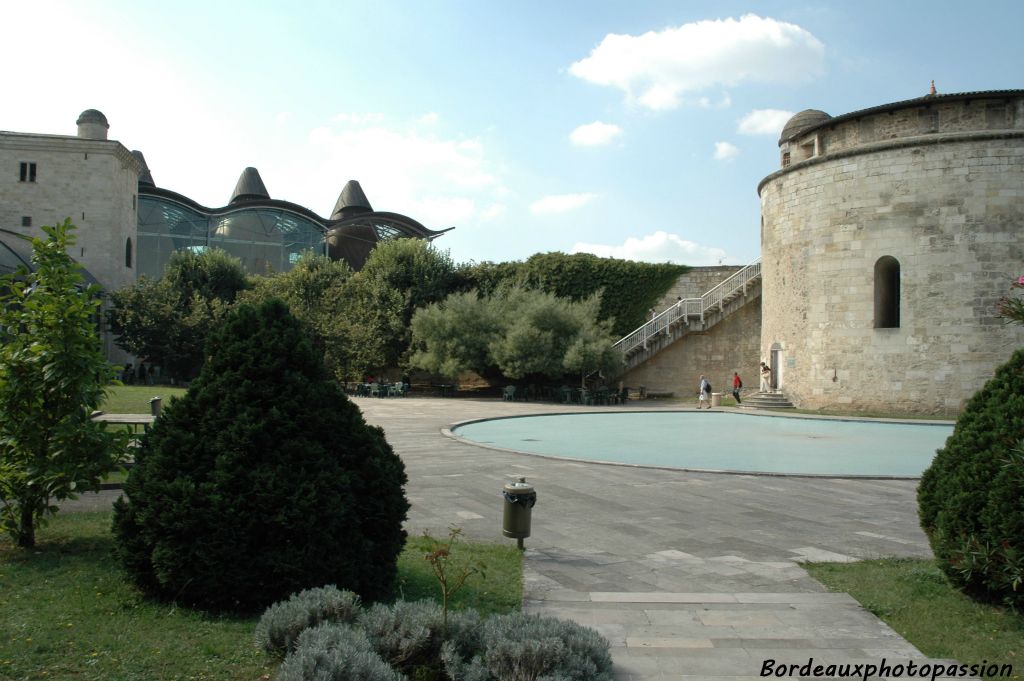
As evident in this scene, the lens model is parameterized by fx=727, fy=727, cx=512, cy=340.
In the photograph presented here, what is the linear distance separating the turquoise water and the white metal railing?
8335mm

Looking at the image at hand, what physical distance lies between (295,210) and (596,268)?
29.1 m

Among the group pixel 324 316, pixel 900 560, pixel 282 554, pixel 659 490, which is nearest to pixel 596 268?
pixel 324 316

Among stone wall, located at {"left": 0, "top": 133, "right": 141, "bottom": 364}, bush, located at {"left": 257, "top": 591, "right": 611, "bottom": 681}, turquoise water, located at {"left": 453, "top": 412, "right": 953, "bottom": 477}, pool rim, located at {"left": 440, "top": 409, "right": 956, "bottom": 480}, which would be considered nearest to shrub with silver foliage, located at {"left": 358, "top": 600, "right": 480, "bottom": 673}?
bush, located at {"left": 257, "top": 591, "right": 611, "bottom": 681}

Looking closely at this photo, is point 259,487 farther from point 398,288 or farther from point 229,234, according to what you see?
point 229,234

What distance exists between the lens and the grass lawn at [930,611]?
4.08 meters

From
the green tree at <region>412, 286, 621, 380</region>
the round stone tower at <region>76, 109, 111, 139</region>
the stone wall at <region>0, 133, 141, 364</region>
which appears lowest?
the green tree at <region>412, 286, 621, 380</region>

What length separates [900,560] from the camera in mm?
6203

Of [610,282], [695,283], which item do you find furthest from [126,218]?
[695,283]

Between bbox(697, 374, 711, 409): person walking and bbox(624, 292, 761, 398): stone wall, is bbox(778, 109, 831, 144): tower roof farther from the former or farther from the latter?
bbox(697, 374, 711, 409): person walking

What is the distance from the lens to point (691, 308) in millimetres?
32375

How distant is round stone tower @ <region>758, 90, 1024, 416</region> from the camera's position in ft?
73.3

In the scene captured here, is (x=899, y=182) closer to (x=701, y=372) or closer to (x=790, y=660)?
(x=701, y=372)

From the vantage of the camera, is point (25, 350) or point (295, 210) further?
point (295, 210)

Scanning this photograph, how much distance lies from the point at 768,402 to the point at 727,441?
35.6 ft
